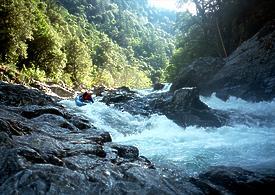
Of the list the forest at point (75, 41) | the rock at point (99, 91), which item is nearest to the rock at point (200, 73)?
the forest at point (75, 41)

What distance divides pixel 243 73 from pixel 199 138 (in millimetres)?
9803

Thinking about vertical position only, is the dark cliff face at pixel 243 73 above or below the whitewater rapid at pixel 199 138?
above

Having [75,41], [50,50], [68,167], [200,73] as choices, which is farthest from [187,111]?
[75,41]

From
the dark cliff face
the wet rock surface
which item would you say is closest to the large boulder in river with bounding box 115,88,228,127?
the dark cliff face

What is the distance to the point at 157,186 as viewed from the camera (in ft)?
18.1

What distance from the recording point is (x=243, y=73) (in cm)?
2053

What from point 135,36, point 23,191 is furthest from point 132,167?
point 135,36

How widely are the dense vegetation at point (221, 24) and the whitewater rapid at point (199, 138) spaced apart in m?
11.4

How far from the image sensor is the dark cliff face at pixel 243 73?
18672 mm

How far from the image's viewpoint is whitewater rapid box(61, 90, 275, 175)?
354 inches

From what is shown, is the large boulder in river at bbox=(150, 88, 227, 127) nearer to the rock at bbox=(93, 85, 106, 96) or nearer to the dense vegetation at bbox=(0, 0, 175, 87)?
the dense vegetation at bbox=(0, 0, 175, 87)

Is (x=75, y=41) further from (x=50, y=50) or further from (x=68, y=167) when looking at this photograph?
(x=68, y=167)

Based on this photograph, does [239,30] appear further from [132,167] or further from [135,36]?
[135,36]

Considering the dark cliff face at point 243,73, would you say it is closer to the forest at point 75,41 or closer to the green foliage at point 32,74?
the forest at point 75,41
